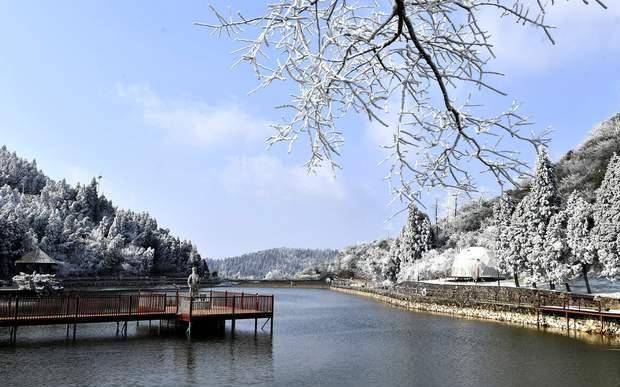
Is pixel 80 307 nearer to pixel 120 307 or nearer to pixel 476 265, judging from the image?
pixel 120 307

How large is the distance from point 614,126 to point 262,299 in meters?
76.7

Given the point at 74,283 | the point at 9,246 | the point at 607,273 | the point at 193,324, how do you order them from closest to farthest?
the point at 193,324 < the point at 607,273 < the point at 9,246 < the point at 74,283

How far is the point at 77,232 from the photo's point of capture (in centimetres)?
7475

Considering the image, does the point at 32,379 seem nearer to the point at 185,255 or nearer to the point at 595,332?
the point at 595,332

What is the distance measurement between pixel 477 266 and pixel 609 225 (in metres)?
18.6

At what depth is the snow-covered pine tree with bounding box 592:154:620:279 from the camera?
31.7m

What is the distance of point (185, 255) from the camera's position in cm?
10338

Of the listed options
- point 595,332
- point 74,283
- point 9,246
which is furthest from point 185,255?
point 595,332

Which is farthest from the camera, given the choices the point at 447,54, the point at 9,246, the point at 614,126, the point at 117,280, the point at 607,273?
the point at 614,126

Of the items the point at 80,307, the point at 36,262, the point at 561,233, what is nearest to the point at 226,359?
the point at 80,307

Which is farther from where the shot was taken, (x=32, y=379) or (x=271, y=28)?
(x=32, y=379)

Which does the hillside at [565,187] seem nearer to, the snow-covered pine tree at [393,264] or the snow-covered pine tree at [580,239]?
the snow-covered pine tree at [393,264]

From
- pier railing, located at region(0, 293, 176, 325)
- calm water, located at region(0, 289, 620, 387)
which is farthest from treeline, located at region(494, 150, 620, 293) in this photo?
pier railing, located at region(0, 293, 176, 325)

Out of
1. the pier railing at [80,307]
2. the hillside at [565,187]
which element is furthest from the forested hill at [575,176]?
the pier railing at [80,307]
